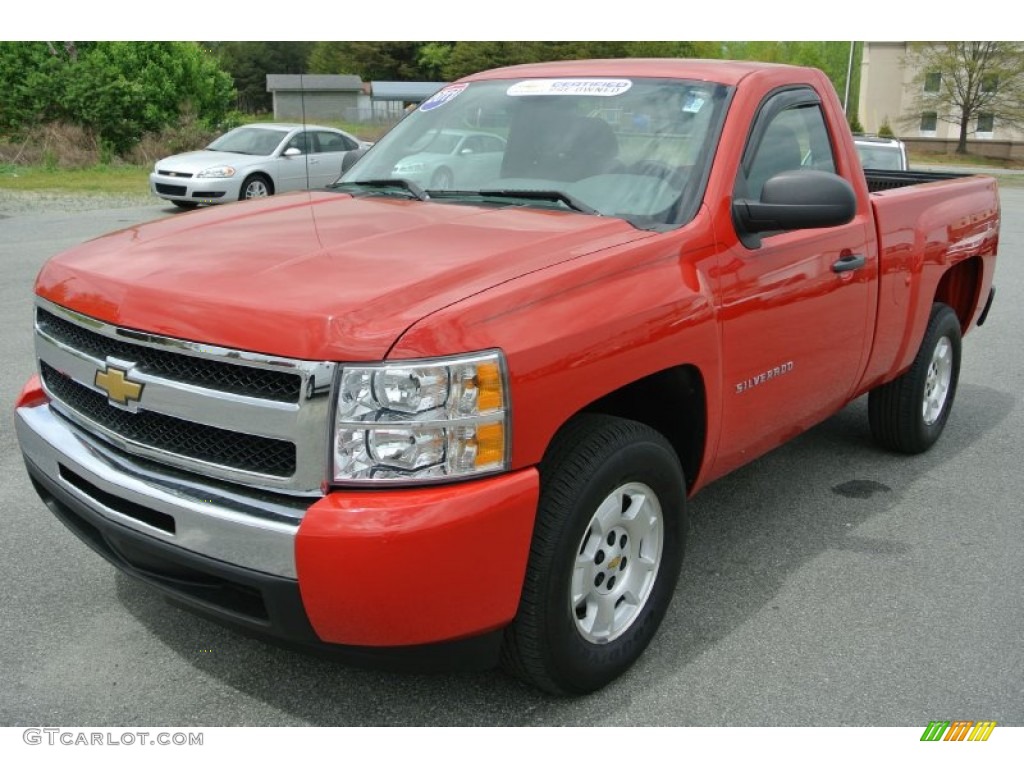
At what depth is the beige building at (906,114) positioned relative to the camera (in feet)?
171

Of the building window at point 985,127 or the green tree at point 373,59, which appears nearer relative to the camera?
the building window at point 985,127

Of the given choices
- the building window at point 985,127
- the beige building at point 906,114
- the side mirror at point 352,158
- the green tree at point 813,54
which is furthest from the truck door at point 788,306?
the green tree at point 813,54

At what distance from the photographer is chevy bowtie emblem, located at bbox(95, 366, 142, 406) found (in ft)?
9.38

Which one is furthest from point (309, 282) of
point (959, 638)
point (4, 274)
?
point (4, 274)

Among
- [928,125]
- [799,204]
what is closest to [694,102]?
[799,204]

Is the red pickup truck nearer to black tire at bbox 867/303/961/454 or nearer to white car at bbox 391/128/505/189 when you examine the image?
white car at bbox 391/128/505/189

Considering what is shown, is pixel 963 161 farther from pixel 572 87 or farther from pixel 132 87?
pixel 572 87

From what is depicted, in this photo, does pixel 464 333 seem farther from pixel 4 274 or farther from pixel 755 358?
pixel 4 274

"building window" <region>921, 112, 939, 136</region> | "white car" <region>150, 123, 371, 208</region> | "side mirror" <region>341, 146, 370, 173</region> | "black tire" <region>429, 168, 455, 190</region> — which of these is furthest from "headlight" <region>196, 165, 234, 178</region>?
"building window" <region>921, 112, 939, 136</region>

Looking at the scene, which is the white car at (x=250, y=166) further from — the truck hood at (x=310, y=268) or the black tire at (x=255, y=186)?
the truck hood at (x=310, y=268)

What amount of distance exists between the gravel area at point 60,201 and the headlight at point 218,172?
83.6 inches

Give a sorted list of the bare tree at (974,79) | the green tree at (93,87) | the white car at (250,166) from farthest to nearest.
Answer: the bare tree at (974,79) < the green tree at (93,87) < the white car at (250,166)

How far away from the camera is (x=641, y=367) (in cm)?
309

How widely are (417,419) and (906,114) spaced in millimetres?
58925
